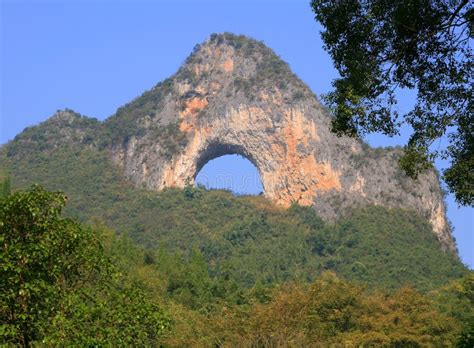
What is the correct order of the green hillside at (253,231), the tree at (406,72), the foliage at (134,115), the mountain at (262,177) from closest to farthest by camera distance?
the tree at (406,72) < the green hillside at (253,231) < the mountain at (262,177) < the foliage at (134,115)

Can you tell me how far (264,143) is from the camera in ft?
313

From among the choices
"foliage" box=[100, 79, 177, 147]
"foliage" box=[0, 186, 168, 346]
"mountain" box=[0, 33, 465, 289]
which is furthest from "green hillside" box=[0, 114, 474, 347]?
"foliage" box=[100, 79, 177, 147]

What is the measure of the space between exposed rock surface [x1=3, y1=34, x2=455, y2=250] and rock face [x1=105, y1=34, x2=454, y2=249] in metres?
0.10

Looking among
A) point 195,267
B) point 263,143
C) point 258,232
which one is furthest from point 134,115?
point 195,267

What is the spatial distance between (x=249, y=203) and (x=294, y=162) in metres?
6.10

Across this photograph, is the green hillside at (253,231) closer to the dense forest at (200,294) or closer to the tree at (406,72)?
the dense forest at (200,294)

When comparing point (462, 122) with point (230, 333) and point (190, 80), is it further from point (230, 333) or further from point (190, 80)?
point (190, 80)

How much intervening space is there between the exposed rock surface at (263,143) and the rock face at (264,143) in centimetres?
10

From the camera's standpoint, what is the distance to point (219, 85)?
102 meters

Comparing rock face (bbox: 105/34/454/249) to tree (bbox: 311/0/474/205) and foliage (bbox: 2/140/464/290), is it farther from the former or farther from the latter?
tree (bbox: 311/0/474/205)

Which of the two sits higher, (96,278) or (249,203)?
(249,203)

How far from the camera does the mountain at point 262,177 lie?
84688 millimetres

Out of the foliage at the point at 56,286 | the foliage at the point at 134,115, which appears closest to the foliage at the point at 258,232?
the foliage at the point at 134,115

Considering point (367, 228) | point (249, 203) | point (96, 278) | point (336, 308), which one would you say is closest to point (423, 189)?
point (367, 228)
